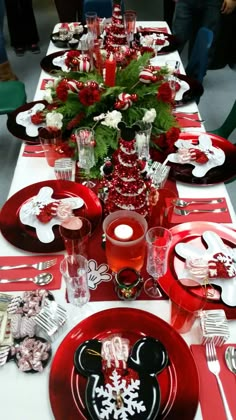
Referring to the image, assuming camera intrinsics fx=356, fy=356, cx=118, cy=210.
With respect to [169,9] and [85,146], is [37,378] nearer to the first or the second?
[85,146]

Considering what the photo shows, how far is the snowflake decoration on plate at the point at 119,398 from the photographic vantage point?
0.72m

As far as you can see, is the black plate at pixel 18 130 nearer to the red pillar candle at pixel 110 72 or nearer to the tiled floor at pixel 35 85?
the red pillar candle at pixel 110 72

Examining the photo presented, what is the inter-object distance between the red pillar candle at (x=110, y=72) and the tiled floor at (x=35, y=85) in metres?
1.21

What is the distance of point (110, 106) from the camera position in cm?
144

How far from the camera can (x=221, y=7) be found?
9.29ft

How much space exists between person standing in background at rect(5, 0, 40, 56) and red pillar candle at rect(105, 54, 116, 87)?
276 cm

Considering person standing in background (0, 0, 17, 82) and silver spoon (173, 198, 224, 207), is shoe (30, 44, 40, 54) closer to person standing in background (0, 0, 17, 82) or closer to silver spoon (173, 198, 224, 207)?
person standing in background (0, 0, 17, 82)

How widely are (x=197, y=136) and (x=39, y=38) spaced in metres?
3.41

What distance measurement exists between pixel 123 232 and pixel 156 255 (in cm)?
11

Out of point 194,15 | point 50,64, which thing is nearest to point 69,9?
point 194,15

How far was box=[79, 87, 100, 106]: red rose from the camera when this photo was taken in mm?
1318

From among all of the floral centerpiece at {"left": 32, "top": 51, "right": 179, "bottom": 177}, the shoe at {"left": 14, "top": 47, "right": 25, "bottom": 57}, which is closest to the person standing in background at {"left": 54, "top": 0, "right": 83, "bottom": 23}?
the shoe at {"left": 14, "top": 47, "right": 25, "bottom": 57}

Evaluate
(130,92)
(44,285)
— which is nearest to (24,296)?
(44,285)

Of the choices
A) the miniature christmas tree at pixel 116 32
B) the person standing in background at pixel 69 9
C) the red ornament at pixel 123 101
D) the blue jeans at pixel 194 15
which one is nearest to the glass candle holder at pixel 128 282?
the red ornament at pixel 123 101
